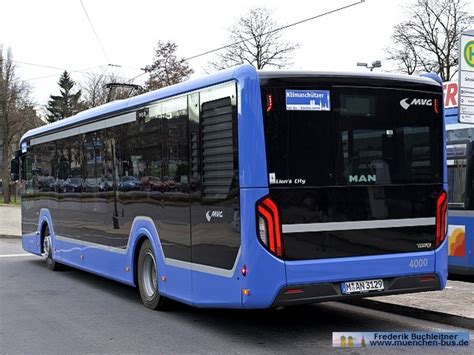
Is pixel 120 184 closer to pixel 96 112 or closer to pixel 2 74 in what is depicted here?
pixel 96 112

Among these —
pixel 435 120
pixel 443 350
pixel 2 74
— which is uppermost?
pixel 2 74

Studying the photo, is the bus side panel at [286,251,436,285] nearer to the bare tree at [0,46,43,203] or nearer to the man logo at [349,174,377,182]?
the man logo at [349,174,377,182]

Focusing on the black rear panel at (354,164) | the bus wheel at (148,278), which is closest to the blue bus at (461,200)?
the black rear panel at (354,164)

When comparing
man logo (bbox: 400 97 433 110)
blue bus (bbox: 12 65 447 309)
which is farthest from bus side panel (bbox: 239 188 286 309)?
man logo (bbox: 400 97 433 110)

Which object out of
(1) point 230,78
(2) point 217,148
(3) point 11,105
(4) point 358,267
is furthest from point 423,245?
(3) point 11,105

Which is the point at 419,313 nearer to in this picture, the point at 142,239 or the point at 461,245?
the point at 461,245

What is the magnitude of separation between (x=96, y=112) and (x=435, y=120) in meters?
5.70

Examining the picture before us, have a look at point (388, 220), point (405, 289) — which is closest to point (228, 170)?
point (388, 220)

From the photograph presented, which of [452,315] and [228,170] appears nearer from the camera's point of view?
[228,170]

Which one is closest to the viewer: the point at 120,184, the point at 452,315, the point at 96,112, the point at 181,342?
the point at 181,342

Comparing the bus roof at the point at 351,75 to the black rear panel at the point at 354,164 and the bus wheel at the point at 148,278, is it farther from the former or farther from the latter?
the bus wheel at the point at 148,278

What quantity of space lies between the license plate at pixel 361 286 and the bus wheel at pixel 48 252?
8.13 metres

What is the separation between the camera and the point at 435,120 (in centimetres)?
724

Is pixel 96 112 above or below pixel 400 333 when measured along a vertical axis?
above
